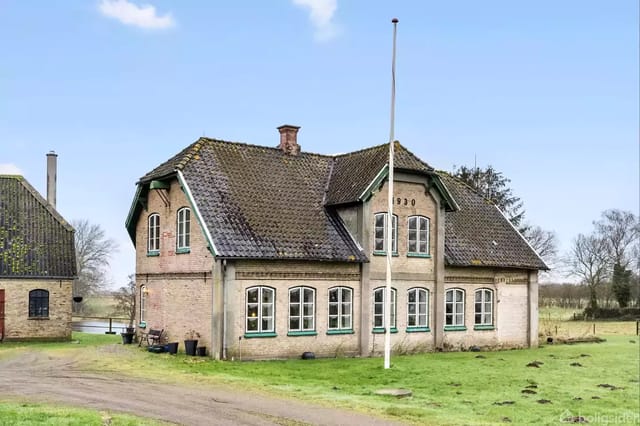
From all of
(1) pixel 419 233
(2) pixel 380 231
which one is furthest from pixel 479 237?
(2) pixel 380 231

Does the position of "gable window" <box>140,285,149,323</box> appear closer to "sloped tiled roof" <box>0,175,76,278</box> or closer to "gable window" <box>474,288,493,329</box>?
"sloped tiled roof" <box>0,175,76,278</box>

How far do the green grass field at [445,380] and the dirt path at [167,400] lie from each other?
1.01m

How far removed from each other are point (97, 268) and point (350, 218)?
174 feet

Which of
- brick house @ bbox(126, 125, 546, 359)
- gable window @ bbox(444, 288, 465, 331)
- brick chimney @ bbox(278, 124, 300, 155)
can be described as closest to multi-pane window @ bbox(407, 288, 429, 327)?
brick house @ bbox(126, 125, 546, 359)

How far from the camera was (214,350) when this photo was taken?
25.1 meters

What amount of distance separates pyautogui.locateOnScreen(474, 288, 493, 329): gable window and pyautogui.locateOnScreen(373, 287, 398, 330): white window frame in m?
4.79

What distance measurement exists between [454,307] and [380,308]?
13.3 feet

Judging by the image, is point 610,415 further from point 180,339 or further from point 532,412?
point 180,339

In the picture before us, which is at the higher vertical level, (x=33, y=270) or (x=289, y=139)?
(x=289, y=139)

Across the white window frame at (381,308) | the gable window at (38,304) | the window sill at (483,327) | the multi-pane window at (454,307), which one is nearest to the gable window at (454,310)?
the multi-pane window at (454,307)

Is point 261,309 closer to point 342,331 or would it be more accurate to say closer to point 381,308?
point 342,331

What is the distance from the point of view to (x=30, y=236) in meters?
36.3

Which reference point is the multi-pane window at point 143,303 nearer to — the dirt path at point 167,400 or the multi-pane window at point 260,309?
A: the multi-pane window at point 260,309

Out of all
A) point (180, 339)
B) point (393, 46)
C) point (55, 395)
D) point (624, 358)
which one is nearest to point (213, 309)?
point (180, 339)
